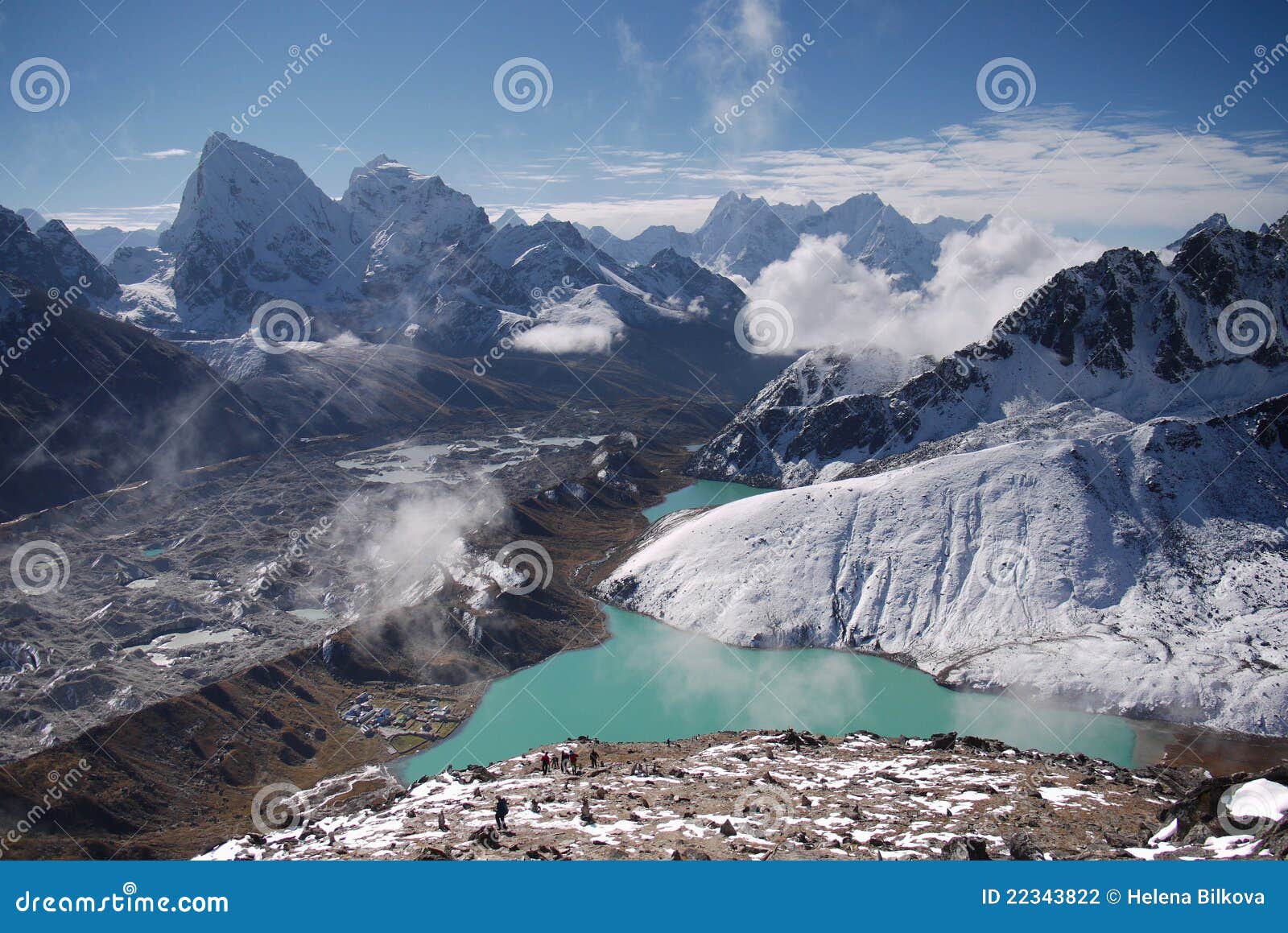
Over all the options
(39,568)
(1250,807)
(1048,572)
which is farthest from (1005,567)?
(39,568)

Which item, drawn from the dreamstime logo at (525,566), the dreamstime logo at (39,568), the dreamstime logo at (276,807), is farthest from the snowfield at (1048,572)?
the dreamstime logo at (39,568)

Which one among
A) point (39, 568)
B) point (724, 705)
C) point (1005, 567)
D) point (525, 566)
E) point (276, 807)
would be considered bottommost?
point (276, 807)

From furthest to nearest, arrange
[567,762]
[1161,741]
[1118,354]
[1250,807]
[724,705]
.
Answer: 1. [1118,354]
2. [724,705]
3. [1161,741]
4. [567,762]
5. [1250,807]

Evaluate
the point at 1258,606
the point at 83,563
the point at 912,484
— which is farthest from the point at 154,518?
the point at 1258,606
